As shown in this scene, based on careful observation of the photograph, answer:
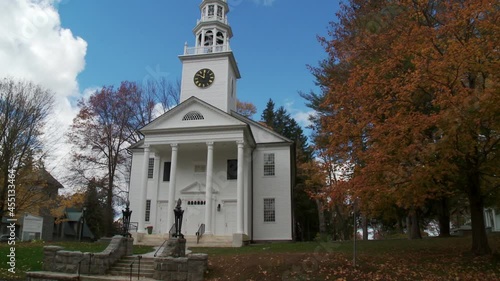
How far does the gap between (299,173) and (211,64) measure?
14.8 meters

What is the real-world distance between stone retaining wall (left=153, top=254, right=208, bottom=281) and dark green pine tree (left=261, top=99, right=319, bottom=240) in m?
21.7

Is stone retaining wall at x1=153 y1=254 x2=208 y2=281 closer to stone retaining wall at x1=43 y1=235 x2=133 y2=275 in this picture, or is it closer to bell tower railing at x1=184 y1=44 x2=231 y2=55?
stone retaining wall at x1=43 y1=235 x2=133 y2=275

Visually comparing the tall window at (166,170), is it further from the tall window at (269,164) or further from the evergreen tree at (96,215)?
the evergreen tree at (96,215)

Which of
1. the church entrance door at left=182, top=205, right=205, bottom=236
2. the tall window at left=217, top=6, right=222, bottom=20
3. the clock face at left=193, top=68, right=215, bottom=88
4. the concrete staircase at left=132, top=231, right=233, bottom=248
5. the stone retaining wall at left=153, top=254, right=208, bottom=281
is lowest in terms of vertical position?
the stone retaining wall at left=153, top=254, right=208, bottom=281

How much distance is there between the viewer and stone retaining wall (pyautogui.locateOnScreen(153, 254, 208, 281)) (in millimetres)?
12633

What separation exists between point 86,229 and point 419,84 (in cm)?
4466

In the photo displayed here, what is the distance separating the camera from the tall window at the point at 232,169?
26.9 metres

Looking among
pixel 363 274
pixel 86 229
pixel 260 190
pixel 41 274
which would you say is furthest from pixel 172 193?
pixel 86 229

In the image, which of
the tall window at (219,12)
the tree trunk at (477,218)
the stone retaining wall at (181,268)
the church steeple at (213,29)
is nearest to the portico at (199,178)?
the church steeple at (213,29)

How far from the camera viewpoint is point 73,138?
35.7 metres

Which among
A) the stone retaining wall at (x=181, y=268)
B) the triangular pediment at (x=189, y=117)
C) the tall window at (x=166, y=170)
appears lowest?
the stone retaining wall at (x=181, y=268)

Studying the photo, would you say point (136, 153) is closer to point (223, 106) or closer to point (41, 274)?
point (223, 106)

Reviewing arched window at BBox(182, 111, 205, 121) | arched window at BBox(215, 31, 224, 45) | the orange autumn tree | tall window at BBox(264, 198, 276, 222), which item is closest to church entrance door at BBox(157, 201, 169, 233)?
arched window at BBox(182, 111, 205, 121)

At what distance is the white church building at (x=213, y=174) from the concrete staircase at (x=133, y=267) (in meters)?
8.08
